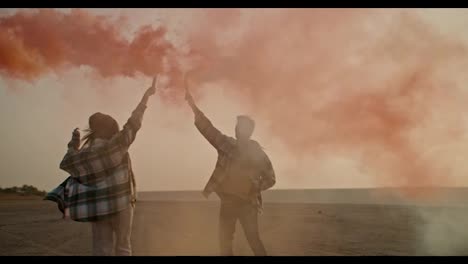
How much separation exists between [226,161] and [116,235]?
1.79 meters

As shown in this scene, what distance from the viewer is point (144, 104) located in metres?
6.80

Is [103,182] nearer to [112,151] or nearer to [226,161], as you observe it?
[112,151]

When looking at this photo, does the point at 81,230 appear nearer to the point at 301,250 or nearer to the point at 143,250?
the point at 143,250

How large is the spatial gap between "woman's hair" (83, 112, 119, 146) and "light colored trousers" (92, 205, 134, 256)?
2.95 feet

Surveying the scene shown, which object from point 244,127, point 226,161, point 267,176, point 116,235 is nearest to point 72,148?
point 116,235

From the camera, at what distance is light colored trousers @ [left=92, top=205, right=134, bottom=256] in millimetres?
6391

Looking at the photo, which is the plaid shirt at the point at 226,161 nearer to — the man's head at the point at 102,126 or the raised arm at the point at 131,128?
the raised arm at the point at 131,128

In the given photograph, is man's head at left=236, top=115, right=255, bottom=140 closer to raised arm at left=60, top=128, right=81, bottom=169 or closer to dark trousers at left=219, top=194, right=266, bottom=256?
dark trousers at left=219, top=194, right=266, bottom=256

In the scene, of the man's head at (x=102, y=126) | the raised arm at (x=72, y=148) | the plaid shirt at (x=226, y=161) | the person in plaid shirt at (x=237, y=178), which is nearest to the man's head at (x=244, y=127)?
the person in plaid shirt at (x=237, y=178)

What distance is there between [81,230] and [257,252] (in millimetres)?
9428

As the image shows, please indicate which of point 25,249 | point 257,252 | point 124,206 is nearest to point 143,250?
point 25,249

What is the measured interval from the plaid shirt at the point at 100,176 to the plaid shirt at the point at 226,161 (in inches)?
39.8

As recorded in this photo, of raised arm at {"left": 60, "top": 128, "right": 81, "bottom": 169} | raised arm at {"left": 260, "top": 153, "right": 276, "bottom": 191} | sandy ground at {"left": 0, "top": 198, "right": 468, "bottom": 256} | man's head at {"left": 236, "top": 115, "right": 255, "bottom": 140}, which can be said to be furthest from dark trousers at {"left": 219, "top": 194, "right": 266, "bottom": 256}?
sandy ground at {"left": 0, "top": 198, "right": 468, "bottom": 256}
